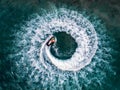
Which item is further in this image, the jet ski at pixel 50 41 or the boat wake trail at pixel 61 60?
the jet ski at pixel 50 41

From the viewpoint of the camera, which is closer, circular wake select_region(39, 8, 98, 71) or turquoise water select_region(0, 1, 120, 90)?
turquoise water select_region(0, 1, 120, 90)

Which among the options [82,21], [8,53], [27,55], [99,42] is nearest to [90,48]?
[99,42]

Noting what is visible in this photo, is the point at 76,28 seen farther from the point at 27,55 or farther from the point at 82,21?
the point at 27,55

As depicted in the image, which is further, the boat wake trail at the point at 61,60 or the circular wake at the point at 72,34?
the circular wake at the point at 72,34

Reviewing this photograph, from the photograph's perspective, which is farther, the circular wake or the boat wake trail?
the circular wake

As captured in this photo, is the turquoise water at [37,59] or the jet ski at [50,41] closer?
the turquoise water at [37,59]
